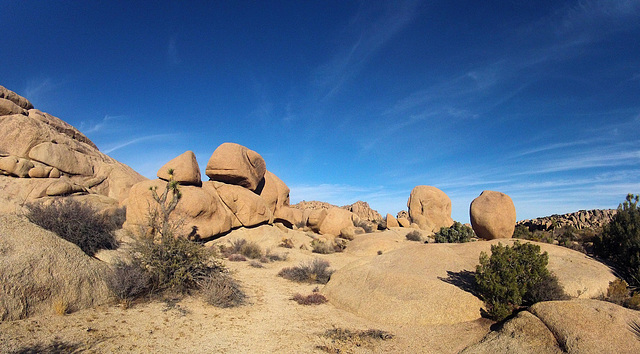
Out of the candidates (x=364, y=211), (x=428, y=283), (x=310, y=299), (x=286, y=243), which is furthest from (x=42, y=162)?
(x=364, y=211)

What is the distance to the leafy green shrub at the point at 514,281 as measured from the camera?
20.7 feet

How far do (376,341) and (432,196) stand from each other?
101ft

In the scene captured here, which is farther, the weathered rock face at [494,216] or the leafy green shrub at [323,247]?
the leafy green shrub at [323,247]

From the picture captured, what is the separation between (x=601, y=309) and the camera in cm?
504

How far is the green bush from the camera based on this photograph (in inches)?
324

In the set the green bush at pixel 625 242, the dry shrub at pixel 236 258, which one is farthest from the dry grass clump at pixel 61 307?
the green bush at pixel 625 242

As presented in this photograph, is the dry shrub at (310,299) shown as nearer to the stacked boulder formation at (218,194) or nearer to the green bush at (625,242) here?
the green bush at (625,242)

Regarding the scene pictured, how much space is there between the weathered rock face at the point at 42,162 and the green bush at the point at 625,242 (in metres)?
29.5

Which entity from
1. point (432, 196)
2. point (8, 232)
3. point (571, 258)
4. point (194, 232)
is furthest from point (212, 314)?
point (432, 196)

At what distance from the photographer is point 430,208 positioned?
1345 inches

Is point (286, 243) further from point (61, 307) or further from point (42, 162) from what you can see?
point (42, 162)

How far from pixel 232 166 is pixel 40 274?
637 inches

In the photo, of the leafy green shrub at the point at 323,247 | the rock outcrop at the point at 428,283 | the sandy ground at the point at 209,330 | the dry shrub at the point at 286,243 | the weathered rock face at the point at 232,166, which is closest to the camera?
the sandy ground at the point at 209,330

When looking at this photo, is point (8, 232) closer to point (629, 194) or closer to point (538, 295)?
point (538, 295)
